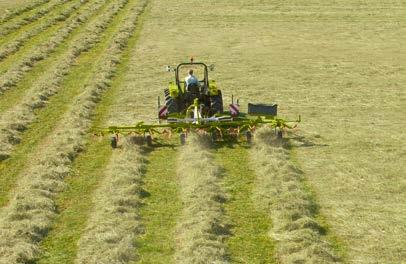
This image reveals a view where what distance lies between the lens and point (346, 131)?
54.5 feet

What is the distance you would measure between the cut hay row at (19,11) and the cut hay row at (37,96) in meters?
7.57

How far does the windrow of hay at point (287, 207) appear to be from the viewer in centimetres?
978

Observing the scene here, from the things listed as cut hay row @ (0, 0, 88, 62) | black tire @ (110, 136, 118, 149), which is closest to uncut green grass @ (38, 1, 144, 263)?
black tire @ (110, 136, 118, 149)

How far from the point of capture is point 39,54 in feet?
90.9

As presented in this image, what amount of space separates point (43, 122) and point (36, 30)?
60.6ft

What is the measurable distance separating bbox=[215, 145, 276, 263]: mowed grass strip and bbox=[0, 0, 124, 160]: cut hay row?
5.43 meters

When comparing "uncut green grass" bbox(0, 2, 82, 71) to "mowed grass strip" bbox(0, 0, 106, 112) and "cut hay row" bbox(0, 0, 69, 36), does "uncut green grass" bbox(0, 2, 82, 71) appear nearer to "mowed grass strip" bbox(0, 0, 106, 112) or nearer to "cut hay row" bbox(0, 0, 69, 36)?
"mowed grass strip" bbox(0, 0, 106, 112)

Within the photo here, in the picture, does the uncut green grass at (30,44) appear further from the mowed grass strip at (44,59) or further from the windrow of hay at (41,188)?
the windrow of hay at (41,188)

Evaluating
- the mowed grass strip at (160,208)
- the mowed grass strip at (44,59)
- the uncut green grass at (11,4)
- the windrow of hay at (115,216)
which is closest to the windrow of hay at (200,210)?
the mowed grass strip at (160,208)

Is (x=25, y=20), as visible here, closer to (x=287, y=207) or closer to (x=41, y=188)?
(x=41, y=188)

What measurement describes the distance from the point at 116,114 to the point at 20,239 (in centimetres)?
864

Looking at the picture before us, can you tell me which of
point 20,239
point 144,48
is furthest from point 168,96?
point 144,48

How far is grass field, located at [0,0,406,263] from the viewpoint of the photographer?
1023cm

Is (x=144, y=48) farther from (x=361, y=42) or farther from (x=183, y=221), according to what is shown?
(x=183, y=221)
